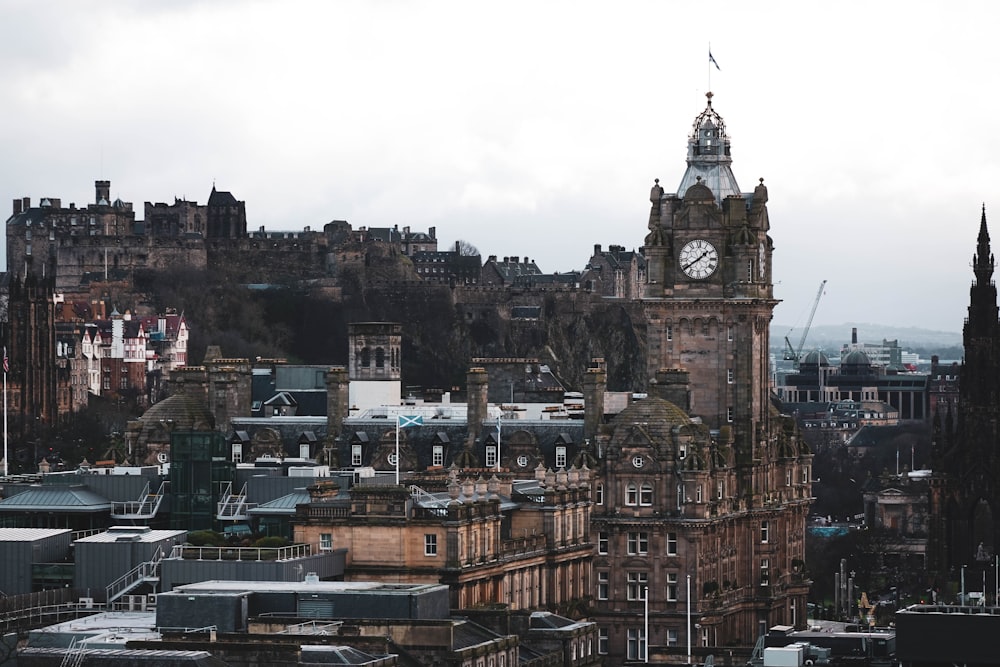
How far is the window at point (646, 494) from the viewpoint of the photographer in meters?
141

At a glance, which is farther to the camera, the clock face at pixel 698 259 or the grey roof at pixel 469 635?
the clock face at pixel 698 259

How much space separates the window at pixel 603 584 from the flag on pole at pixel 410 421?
393 inches

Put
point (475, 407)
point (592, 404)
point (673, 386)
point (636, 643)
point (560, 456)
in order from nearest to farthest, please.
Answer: point (636, 643) → point (560, 456) → point (592, 404) → point (673, 386) → point (475, 407)

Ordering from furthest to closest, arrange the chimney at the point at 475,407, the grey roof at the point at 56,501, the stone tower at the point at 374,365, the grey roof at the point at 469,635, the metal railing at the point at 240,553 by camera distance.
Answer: the stone tower at the point at 374,365
the chimney at the point at 475,407
the grey roof at the point at 56,501
the metal railing at the point at 240,553
the grey roof at the point at 469,635

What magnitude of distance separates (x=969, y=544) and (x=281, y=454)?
116 ft

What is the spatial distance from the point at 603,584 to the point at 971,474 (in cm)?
3311

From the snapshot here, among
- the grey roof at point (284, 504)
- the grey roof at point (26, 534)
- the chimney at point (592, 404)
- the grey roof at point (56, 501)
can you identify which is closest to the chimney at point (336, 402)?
the chimney at point (592, 404)

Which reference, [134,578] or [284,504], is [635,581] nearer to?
[284,504]

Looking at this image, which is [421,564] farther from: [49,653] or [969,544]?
[969,544]

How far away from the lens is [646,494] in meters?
141

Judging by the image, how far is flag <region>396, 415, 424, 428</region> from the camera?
14375cm

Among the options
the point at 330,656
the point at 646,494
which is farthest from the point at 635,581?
the point at 330,656

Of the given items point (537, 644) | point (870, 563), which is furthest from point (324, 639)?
point (870, 563)

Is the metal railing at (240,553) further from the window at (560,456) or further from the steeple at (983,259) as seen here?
the steeple at (983,259)
